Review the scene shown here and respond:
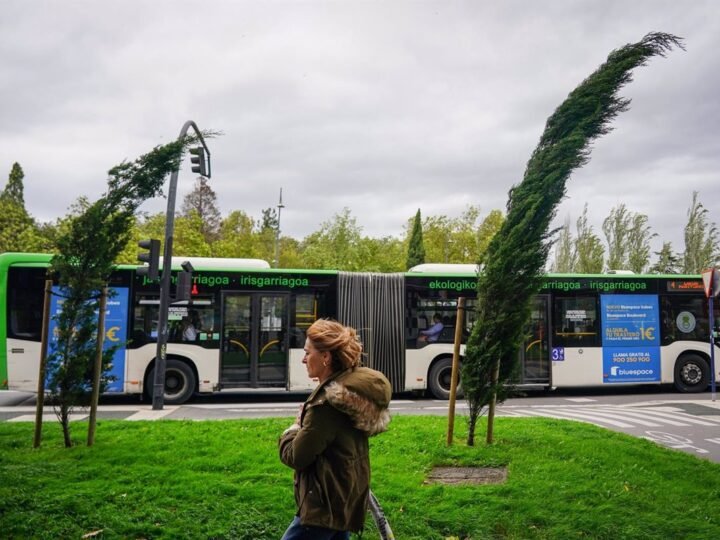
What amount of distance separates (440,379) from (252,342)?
4480 millimetres

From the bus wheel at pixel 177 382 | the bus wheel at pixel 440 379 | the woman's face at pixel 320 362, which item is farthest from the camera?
the bus wheel at pixel 440 379

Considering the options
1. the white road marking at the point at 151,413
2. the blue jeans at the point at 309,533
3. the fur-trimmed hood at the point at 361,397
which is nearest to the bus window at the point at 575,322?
the white road marking at the point at 151,413

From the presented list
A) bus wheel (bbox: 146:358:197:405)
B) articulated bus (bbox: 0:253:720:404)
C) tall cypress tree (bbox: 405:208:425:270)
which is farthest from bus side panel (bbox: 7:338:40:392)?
tall cypress tree (bbox: 405:208:425:270)

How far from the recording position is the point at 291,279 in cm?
1434

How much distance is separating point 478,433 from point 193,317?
776 cm

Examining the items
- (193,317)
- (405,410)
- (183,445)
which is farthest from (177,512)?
(193,317)

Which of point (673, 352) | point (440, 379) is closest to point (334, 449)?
point (440, 379)

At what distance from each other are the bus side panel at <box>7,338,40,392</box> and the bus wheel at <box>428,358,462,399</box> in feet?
27.9

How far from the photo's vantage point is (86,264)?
753 centimetres

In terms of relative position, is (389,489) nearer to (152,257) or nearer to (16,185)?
(152,257)

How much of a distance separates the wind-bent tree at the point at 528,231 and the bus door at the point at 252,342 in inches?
279

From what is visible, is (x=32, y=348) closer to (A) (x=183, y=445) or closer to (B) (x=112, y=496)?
(A) (x=183, y=445)

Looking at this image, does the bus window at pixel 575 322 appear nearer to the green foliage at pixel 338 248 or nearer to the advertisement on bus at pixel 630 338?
the advertisement on bus at pixel 630 338

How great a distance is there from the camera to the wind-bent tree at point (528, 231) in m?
7.05
